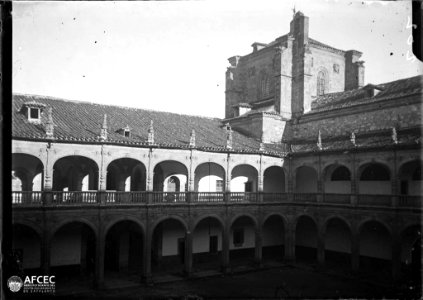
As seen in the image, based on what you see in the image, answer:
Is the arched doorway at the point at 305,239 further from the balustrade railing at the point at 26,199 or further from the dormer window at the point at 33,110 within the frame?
the dormer window at the point at 33,110

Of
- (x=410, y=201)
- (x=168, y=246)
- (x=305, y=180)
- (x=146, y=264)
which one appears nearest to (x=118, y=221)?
(x=146, y=264)

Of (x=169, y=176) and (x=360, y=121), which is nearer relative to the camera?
(x=360, y=121)

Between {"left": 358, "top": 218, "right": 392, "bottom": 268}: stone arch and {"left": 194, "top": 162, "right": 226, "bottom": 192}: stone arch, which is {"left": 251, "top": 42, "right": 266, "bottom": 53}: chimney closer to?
{"left": 194, "top": 162, "right": 226, "bottom": 192}: stone arch

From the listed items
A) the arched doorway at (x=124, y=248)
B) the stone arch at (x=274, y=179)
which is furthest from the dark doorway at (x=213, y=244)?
the stone arch at (x=274, y=179)

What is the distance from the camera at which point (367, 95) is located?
3078 cm

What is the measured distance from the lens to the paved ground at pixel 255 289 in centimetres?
2178

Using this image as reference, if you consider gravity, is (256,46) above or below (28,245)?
above

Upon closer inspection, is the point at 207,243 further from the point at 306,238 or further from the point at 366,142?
the point at 366,142

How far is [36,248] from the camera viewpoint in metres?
24.5

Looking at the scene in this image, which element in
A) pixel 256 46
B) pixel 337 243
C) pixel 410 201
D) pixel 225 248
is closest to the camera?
pixel 410 201

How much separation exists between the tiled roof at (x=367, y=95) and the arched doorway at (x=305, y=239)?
30.7 ft

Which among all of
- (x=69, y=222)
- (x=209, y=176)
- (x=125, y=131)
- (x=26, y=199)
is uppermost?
(x=125, y=131)

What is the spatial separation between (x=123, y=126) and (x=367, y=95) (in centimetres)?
1819

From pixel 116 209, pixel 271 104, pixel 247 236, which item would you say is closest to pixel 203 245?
pixel 247 236
